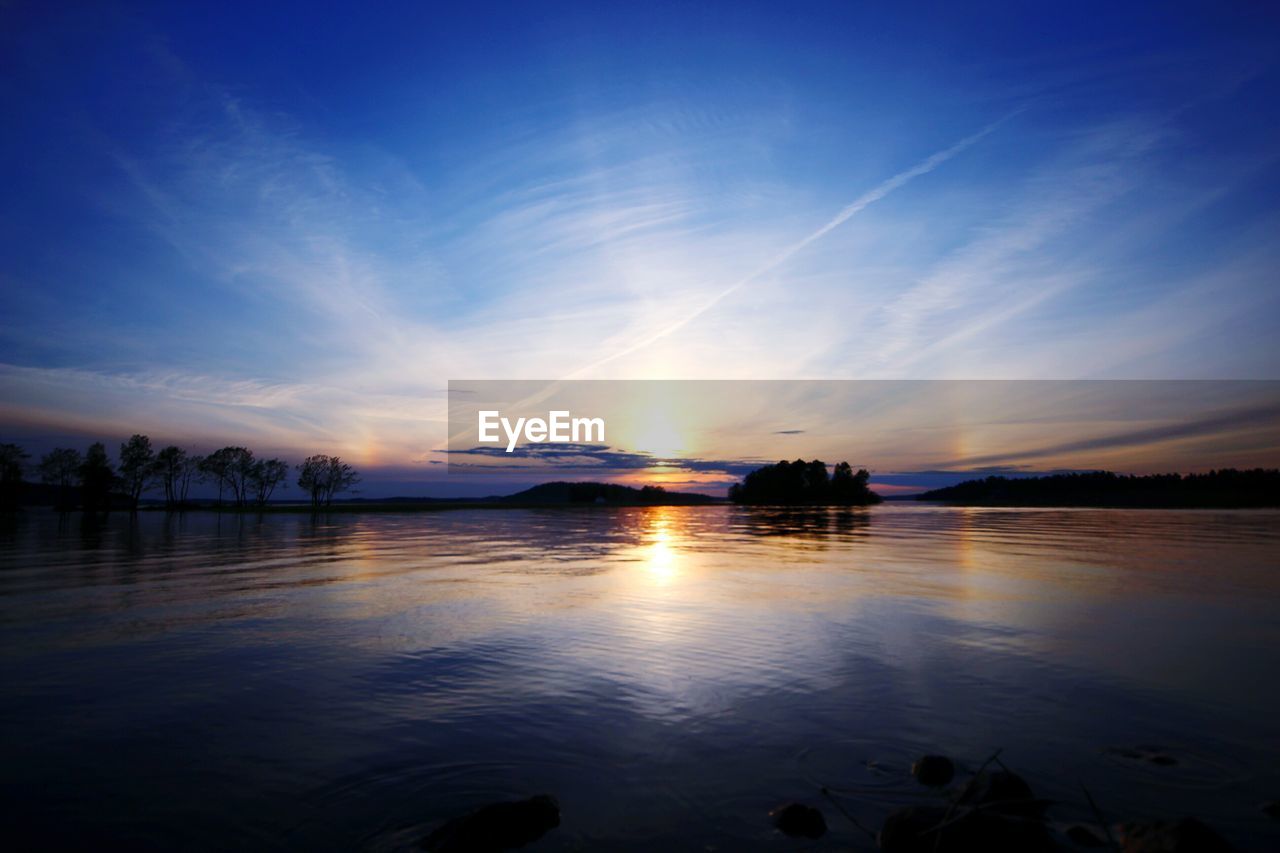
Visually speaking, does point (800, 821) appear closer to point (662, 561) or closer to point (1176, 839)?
point (1176, 839)

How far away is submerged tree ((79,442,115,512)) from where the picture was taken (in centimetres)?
12550

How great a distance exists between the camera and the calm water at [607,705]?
20.4ft

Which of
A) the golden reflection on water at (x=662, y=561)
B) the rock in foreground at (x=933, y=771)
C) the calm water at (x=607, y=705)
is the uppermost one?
the rock in foreground at (x=933, y=771)

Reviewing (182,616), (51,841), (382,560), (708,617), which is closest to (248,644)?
(182,616)

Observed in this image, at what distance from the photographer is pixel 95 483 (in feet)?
411

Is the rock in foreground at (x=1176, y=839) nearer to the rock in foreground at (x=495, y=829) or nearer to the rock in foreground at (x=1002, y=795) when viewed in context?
the rock in foreground at (x=1002, y=795)

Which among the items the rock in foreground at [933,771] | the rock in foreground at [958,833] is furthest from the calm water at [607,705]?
the rock in foreground at [958,833]

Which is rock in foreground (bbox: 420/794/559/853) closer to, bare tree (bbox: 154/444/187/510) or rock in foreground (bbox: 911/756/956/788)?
rock in foreground (bbox: 911/756/956/788)

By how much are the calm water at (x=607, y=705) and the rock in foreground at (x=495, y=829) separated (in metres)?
0.24

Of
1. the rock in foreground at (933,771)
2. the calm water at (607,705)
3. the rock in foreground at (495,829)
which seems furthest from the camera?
the rock in foreground at (933,771)

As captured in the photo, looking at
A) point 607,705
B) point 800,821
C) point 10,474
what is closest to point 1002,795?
point 800,821

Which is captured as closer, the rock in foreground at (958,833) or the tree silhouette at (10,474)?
the rock in foreground at (958,833)

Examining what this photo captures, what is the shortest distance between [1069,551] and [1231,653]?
24.6 metres

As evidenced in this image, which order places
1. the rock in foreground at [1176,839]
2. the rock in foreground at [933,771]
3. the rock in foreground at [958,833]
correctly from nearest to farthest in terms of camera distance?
1. the rock in foreground at [1176,839]
2. the rock in foreground at [958,833]
3. the rock in foreground at [933,771]
